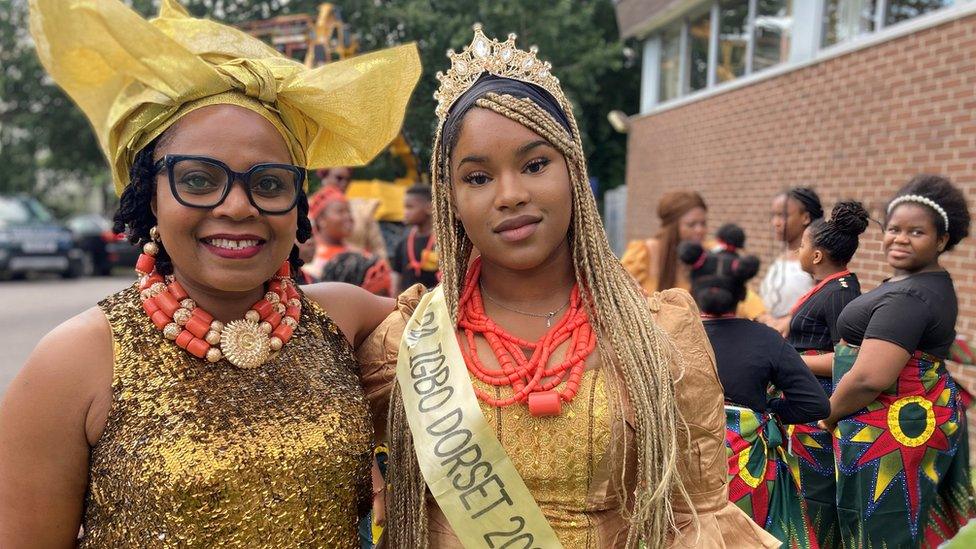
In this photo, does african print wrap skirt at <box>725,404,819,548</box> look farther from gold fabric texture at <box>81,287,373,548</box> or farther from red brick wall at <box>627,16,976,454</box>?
gold fabric texture at <box>81,287,373,548</box>

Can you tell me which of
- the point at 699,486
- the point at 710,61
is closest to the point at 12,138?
the point at 710,61

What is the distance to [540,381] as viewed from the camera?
5.21 feet

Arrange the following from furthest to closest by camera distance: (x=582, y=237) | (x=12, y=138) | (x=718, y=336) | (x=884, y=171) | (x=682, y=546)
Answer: (x=12, y=138) → (x=884, y=171) → (x=718, y=336) → (x=582, y=237) → (x=682, y=546)

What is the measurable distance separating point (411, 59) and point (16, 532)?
4.33 ft

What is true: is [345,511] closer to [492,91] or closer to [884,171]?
[492,91]

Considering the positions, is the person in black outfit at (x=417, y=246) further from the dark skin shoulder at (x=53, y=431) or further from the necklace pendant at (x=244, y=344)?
the dark skin shoulder at (x=53, y=431)

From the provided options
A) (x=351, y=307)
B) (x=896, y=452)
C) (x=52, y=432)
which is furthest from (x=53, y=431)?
(x=896, y=452)

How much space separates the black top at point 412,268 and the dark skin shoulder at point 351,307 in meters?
3.45

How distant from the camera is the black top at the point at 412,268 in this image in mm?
5520

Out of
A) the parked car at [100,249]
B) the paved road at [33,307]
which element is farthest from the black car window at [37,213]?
the paved road at [33,307]

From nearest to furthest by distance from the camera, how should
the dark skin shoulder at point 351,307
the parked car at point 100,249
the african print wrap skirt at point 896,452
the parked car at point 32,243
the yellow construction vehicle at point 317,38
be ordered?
the dark skin shoulder at point 351,307 < the african print wrap skirt at point 896,452 < the yellow construction vehicle at point 317,38 < the parked car at point 32,243 < the parked car at point 100,249

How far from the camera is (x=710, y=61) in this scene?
8.59 metres

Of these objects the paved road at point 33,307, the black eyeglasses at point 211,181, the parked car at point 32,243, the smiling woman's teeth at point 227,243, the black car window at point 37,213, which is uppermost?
the black eyeglasses at point 211,181

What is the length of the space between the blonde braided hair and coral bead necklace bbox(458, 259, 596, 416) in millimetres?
40
